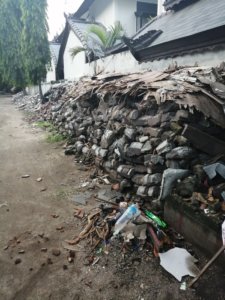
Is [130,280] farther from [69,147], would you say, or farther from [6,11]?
[6,11]

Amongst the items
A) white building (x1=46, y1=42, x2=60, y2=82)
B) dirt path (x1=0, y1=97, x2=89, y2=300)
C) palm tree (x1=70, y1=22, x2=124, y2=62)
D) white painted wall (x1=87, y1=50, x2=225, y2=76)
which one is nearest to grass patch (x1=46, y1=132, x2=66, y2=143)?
dirt path (x1=0, y1=97, x2=89, y2=300)

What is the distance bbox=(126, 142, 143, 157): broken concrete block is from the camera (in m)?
4.77

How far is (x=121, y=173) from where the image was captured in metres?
5.11

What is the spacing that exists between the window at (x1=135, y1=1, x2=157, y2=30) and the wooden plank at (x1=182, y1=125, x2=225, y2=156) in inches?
495

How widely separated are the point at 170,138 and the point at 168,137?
0.18 ft

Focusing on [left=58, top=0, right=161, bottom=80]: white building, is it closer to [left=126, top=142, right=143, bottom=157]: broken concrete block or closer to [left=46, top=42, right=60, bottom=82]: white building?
[left=46, top=42, right=60, bottom=82]: white building

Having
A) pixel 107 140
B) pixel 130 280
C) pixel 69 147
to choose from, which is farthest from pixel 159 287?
pixel 69 147

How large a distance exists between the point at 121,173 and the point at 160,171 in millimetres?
1022

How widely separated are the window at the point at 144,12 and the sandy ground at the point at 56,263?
39.2 ft

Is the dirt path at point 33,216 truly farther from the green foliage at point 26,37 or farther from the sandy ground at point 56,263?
the green foliage at point 26,37

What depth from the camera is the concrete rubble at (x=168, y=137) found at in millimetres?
3912

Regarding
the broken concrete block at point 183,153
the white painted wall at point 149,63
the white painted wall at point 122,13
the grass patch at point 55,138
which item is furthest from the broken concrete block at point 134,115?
the white painted wall at point 122,13

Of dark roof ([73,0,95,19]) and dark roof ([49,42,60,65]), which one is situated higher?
dark roof ([73,0,95,19])

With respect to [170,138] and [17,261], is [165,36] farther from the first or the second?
[17,261]
